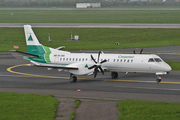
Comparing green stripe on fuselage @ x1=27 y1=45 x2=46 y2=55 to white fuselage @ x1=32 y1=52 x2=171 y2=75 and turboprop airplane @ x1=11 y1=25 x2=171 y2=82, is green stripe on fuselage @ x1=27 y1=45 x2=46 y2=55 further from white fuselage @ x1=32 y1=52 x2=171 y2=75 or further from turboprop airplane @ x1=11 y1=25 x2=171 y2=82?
white fuselage @ x1=32 y1=52 x2=171 y2=75

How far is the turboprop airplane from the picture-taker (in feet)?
101

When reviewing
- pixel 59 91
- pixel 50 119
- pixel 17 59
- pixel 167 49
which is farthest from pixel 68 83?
pixel 167 49

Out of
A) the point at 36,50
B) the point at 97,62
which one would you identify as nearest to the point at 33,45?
the point at 36,50

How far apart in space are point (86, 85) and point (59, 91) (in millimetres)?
3748

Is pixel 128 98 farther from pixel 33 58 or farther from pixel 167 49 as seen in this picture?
pixel 167 49

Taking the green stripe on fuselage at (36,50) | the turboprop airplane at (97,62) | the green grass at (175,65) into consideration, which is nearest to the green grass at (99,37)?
the green grass at (175,65)

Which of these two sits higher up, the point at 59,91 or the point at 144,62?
the point at 144,62

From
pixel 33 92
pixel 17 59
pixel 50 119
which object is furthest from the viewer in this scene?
pixel 17 59

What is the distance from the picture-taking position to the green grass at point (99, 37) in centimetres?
6569

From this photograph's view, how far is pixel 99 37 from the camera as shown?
73.8 m

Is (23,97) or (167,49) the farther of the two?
(167,49)

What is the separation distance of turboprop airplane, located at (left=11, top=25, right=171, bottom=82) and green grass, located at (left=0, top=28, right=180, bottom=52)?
92.8 ft

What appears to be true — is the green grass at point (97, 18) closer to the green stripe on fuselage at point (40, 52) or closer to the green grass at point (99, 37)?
the green grass at point (99, 37)

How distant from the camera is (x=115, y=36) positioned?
244 feet
